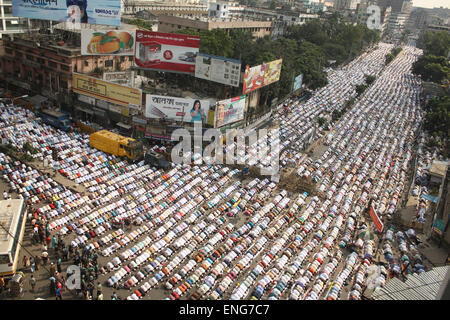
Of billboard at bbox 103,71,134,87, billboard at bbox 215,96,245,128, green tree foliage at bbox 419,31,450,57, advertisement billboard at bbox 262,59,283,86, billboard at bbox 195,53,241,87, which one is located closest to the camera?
billboard at bbox 215,96,245,128

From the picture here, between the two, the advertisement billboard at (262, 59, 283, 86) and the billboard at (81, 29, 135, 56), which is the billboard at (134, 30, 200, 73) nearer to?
the billboard at (81, 29, 135, 56)

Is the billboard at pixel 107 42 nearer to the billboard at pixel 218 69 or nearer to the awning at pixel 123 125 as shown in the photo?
the billboard at pixel 218 69

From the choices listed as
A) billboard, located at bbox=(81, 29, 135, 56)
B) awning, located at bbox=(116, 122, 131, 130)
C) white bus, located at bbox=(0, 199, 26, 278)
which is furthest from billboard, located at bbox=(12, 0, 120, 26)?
white bus, located at bbox=(0, 199, 26, 278)

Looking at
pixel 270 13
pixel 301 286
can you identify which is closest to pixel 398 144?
pixel 301 286

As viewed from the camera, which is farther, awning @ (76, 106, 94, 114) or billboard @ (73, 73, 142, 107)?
awning @ (76, 106, 94, 114)

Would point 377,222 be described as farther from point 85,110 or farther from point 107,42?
point 107,42

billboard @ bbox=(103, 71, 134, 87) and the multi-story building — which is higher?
the multi-story building
